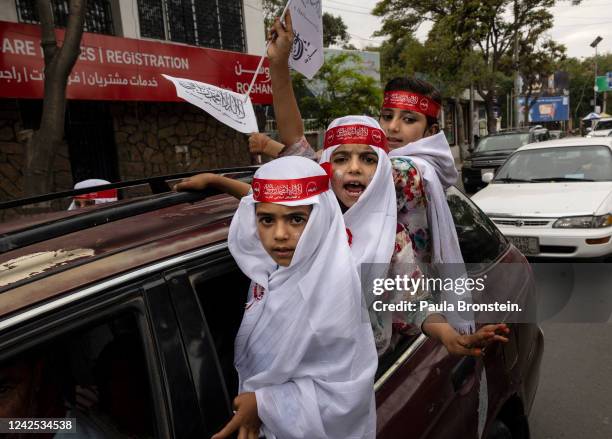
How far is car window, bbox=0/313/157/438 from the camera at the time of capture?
1119 mm

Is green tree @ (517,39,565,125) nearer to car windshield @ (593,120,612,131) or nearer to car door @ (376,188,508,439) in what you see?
car windshield @ (593,120,612,131)

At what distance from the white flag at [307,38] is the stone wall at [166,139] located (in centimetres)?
712

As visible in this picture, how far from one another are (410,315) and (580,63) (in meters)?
72.8

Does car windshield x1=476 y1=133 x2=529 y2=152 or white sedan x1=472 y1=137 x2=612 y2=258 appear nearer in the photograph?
white sedan x1=472 y1=137 x2=612 y2=258

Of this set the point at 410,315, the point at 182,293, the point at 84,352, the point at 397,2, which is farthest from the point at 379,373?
the point at 397,2

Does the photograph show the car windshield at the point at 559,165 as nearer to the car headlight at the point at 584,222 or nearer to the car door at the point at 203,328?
the car headlight at the point at 584,222

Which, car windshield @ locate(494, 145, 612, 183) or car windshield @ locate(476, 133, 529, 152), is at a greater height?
car windshield @ locate(476, 133, 529, 152)

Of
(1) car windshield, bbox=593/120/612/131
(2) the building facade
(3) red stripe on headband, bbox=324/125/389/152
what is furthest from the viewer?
(1) car windshield, bbox=593/120/612/131

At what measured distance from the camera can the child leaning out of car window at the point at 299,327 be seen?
119 centimetres

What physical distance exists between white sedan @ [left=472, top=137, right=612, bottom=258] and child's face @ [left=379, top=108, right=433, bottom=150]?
3.43 m

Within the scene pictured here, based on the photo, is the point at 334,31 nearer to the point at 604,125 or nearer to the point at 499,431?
the point at 604,125

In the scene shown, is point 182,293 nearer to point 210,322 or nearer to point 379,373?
point 210,322

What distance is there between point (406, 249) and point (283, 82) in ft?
3.35

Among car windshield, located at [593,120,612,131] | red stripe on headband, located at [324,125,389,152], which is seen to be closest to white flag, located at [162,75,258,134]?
red stripe on headband, located at [324,125,389,152]
